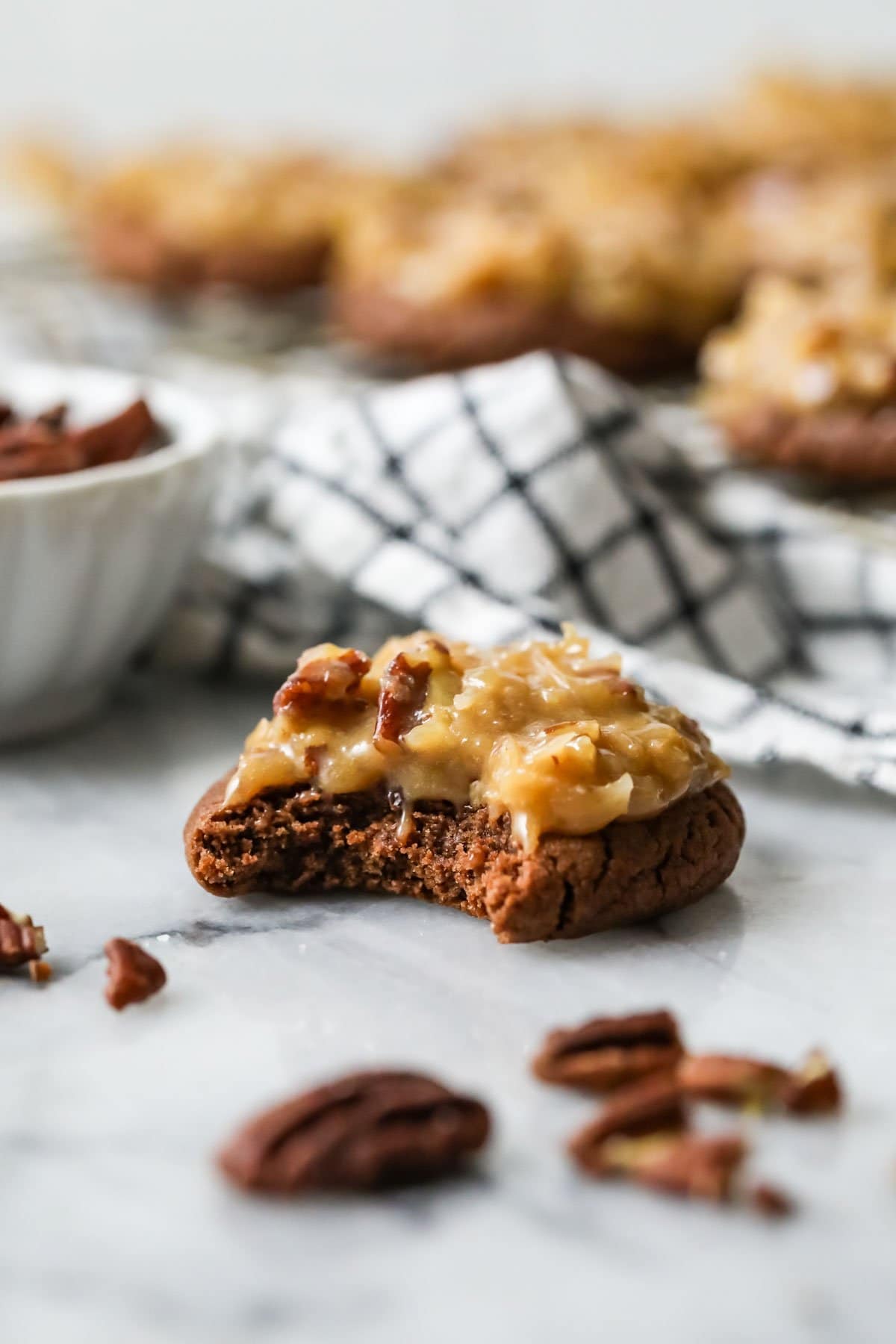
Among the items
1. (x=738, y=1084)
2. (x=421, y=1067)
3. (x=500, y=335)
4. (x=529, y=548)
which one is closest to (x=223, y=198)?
(x=500, y=335)

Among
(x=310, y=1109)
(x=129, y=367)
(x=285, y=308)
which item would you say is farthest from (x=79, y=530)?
(x=285, y=308)

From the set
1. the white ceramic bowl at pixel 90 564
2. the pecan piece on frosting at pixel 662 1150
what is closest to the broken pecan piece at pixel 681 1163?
the pecan piece on frosting at pixel 662 1150

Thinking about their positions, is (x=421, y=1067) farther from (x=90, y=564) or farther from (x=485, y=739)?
(x=90, y=564)

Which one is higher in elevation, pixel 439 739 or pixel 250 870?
pixel 439 739

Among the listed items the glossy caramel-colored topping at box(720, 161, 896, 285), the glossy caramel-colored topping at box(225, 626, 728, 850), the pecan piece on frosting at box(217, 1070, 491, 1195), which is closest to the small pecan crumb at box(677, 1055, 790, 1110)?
the pecan piece on frosting at box(217, 1070, 491, 1195)

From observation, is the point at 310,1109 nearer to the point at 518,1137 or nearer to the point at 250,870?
the point at 518,1137
